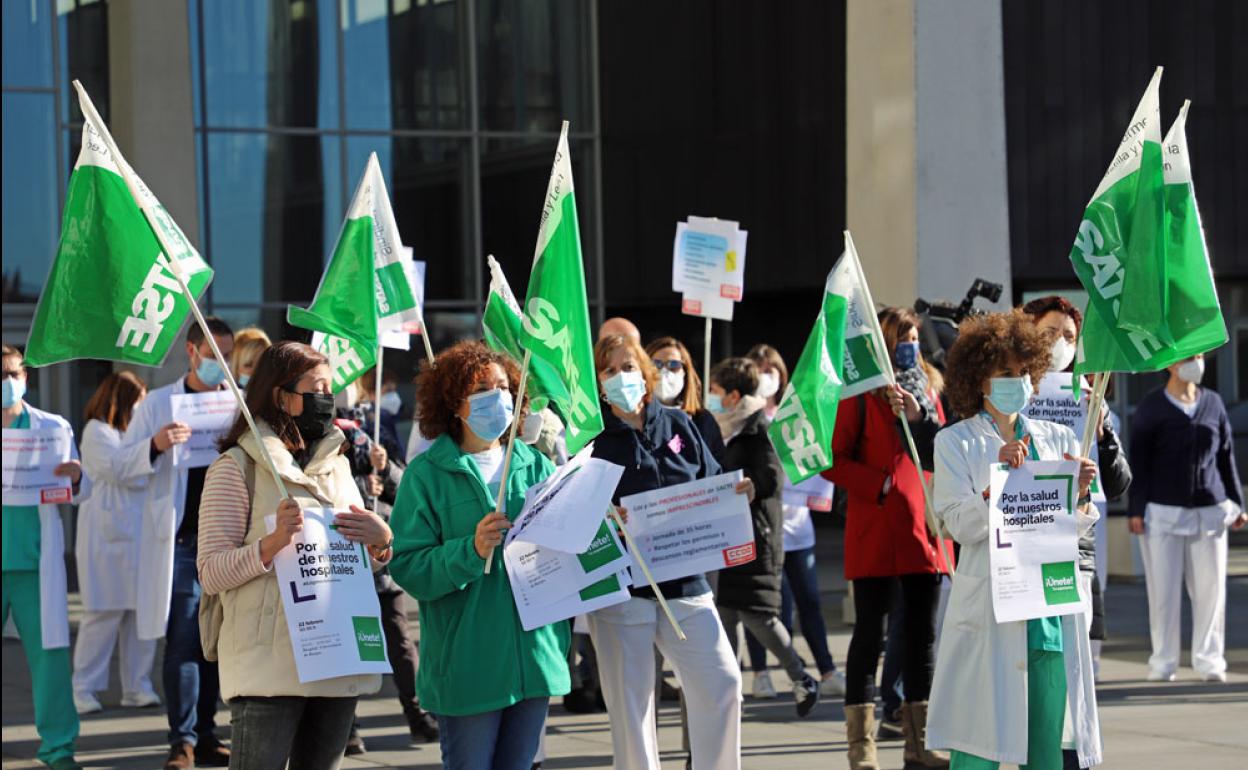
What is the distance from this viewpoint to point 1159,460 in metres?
11.7

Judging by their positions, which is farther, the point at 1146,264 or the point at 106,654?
the point at 106,654

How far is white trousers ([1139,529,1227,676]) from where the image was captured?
37.3 feet

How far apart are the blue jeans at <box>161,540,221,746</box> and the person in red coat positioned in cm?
292

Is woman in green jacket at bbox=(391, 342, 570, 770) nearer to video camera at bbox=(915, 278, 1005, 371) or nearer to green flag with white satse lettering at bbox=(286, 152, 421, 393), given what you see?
green flag with white satse lettering at bbox=(286, 152, 421, 393)

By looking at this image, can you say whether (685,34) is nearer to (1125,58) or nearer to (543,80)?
(543,80)

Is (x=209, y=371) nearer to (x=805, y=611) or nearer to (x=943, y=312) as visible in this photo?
(x=805, y=611)

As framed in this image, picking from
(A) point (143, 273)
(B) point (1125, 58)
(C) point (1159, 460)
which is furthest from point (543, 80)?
(A) point (143, 273)

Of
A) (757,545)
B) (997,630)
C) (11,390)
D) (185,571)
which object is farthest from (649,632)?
(11,390)

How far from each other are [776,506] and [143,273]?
4.58m

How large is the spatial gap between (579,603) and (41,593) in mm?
3917

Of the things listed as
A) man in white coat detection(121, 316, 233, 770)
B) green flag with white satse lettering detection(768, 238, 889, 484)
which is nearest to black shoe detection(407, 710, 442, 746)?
man in white coat detection(121, 316, 233, 770)

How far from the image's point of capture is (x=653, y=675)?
7418mm

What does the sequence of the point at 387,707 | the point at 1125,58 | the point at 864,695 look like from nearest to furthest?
the point at 864,695
the point at 387,707
the point at 1125,58

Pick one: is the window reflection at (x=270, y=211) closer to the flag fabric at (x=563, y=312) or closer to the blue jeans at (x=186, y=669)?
the blue jeans at (x=186, y=669)
